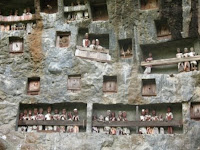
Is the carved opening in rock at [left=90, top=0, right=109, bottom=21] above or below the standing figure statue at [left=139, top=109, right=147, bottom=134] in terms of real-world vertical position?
above

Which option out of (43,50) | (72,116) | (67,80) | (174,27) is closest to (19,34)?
(43,50)

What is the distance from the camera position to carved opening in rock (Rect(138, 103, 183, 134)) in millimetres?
17750

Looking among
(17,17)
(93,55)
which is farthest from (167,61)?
(17,17)

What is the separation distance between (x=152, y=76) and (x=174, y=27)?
2.91m

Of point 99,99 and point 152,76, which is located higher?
point 152,76

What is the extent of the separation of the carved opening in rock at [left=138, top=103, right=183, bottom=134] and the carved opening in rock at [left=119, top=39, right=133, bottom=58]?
10.2ft

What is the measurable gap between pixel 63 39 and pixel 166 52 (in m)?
5.85

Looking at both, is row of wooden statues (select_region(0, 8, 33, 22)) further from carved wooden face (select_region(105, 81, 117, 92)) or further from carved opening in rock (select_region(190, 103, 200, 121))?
carved opening in rock (select_region(190, 103, 200, 121))

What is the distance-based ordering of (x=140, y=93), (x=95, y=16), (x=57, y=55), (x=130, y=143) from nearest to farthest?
(x=130, y=143)
(x=140, y=93)
(x=57, y=55)
(x=95, y=16)

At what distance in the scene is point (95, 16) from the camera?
21.5 meters

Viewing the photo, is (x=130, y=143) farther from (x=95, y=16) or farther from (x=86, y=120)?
(x=95, y=16)

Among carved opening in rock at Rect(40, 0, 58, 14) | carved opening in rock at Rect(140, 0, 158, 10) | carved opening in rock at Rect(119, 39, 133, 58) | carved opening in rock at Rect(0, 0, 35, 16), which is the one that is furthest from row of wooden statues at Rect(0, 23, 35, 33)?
carved opening in rock at Rect(140, 0, 158, 10)

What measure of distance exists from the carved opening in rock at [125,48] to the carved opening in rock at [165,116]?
3115 mm

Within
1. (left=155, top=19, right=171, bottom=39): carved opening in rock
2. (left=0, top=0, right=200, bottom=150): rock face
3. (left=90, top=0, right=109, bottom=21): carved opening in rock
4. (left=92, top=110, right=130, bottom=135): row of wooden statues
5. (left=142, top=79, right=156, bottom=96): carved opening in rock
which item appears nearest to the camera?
(left=0, top=0, right=200, bottom=150): rock face
